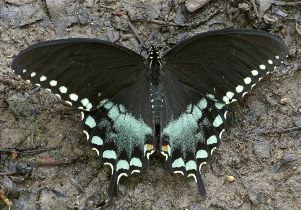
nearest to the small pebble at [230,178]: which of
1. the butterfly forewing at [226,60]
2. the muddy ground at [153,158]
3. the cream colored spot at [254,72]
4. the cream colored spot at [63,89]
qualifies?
the muddy ground at [153,158]

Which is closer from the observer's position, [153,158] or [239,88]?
[239,88]

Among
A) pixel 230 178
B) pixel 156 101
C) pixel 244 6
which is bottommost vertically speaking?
pixel 230 178

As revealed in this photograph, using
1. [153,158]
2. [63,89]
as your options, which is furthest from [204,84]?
[63,89]

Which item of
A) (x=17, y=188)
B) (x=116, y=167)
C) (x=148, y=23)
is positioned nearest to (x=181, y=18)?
(x=148, y=23)

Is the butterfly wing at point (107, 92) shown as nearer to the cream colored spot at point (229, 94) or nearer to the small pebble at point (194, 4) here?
A: the cream colored spot at point (229, 94)

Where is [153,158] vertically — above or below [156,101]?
below

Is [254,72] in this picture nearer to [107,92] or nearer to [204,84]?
[204,84]
